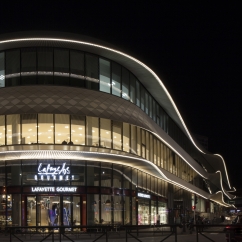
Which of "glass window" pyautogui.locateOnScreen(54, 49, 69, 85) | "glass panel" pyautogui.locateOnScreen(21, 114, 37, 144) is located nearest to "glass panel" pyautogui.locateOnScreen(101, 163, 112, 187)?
"glass panel" pyautogui.locateOnScreen(21, 114, 37, 144)

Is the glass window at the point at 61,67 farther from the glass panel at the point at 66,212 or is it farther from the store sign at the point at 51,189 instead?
the glass panel at the point at 66,212

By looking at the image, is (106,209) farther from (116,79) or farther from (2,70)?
(2,70)

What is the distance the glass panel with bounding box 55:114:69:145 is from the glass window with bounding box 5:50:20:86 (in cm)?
425

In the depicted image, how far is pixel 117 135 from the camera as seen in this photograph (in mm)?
42469

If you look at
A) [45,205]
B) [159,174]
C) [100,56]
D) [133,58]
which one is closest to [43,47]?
[100,56]

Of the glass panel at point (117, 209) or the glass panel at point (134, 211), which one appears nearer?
the glass panel at point (117, 209)

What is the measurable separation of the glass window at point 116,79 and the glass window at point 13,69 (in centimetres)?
786

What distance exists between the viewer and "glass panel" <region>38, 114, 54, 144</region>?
39656mm

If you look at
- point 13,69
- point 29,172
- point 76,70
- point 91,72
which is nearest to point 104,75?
point 91,72

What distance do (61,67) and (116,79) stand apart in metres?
5.45

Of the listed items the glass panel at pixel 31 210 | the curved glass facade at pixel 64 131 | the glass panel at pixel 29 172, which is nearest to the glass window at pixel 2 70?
the curved glass facade at pixel 64 131

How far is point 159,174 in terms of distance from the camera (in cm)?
5234

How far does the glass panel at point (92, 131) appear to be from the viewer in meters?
40.8

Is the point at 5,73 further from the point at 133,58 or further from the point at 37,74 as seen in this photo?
the point at 133,58
